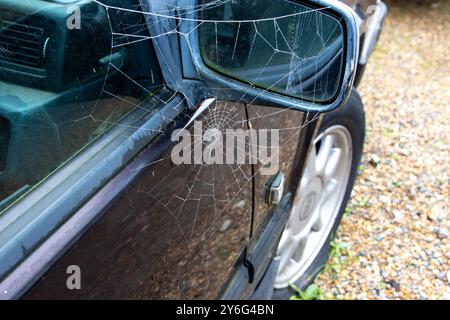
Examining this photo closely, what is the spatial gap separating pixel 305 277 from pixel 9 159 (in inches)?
87.2

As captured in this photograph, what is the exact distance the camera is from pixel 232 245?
1933 millimetres

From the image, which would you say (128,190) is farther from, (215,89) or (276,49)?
(276,49)

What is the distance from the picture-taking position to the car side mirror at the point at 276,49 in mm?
1408

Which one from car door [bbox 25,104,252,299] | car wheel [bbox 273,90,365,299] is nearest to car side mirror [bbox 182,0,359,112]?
car door [bbox 25,104,252,299]

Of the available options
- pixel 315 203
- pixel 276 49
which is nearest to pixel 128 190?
pixel 276 49

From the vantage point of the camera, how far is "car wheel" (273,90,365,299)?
9.05 ft

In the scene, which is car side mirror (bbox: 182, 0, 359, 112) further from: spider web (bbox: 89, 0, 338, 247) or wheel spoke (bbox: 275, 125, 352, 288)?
wheel spoke (bbox: 275, 125, 352, 288)

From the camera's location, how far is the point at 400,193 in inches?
145

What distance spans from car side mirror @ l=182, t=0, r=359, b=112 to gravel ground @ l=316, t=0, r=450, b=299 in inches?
74.6

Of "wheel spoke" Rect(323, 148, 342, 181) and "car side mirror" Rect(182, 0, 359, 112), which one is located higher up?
"car side mirror" Rect(182, 0, 359, 112)

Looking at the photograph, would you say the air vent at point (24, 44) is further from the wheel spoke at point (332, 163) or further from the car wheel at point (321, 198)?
the wheel spoke at point (332, 163)

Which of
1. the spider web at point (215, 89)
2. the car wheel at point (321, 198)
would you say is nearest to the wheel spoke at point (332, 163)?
the car wheel at point (321, 198)

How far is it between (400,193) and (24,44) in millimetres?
3073

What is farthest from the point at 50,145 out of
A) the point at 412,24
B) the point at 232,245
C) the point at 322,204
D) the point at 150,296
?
the point at 412,24
